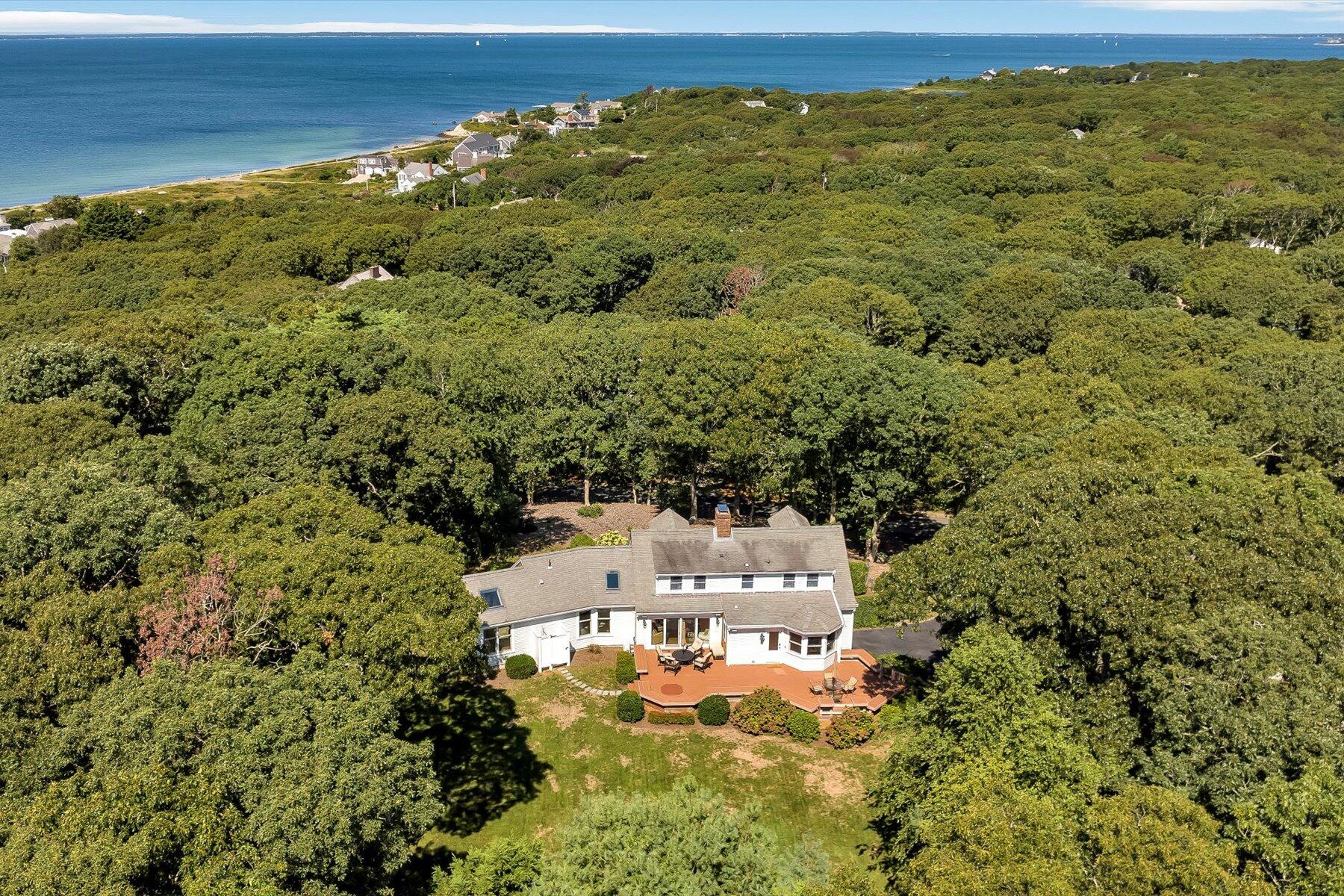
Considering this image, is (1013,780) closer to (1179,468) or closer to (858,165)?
(1179,468)

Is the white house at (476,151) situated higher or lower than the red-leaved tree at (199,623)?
higher

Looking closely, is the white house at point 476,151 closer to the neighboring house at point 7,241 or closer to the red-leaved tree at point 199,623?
the neighboring house at point 7,241

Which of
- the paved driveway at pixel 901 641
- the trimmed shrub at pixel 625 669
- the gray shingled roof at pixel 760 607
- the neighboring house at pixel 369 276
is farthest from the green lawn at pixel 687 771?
the neighboring house at pixel 369 276

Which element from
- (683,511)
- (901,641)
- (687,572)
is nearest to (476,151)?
(683,511)

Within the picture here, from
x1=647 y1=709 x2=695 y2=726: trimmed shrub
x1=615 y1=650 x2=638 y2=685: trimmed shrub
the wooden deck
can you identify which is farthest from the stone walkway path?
x1=647 y1=709 x2=695 y2=726: trimmed shrub

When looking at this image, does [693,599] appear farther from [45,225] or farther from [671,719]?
[45,225]

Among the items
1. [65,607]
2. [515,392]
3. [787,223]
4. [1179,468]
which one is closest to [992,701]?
[1179,468]

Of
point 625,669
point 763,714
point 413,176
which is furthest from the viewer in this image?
point 413,176
